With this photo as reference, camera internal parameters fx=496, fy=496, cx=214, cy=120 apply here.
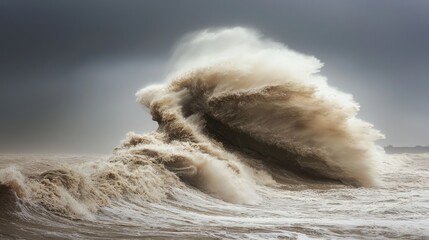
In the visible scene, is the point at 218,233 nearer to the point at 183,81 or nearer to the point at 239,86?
the point at 239,86

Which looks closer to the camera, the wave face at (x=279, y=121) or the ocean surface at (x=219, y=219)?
the ocean surface at (x=219, y=219)

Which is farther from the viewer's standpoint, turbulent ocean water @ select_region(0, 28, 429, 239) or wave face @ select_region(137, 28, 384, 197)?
wave face @ select_region(137, 28, 384, 197)

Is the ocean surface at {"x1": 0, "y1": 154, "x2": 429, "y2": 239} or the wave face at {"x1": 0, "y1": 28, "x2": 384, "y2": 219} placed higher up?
the wave face at {"x1": 0, "y1": 28, "x2": 384, "y2": 219}

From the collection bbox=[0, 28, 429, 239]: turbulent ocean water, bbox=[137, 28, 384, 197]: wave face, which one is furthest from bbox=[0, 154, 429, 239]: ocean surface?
bbox=[137, 28, 384, 197]: wave face

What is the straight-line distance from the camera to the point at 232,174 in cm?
1316

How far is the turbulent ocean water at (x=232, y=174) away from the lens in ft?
23.2

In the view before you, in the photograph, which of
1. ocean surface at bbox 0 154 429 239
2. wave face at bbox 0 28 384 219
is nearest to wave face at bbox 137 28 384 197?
wave face at bbox 0 28 384 219

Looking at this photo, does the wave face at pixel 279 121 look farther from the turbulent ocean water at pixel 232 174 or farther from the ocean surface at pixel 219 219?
the ocean surface at pixel 219 219

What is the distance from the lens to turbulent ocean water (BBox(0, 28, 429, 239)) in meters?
7.08

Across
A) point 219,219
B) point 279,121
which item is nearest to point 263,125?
point 279,121

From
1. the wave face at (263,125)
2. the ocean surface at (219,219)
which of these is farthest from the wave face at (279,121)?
the ocean surface at (219,219)

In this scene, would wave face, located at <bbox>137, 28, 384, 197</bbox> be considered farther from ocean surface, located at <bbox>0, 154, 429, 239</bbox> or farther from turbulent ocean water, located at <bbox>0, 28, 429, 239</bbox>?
ocean surface, located at <bbox>0, 154, 429, 239</bbox>

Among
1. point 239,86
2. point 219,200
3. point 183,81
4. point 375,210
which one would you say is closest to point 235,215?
point 219,200

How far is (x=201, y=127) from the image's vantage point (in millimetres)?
18625
